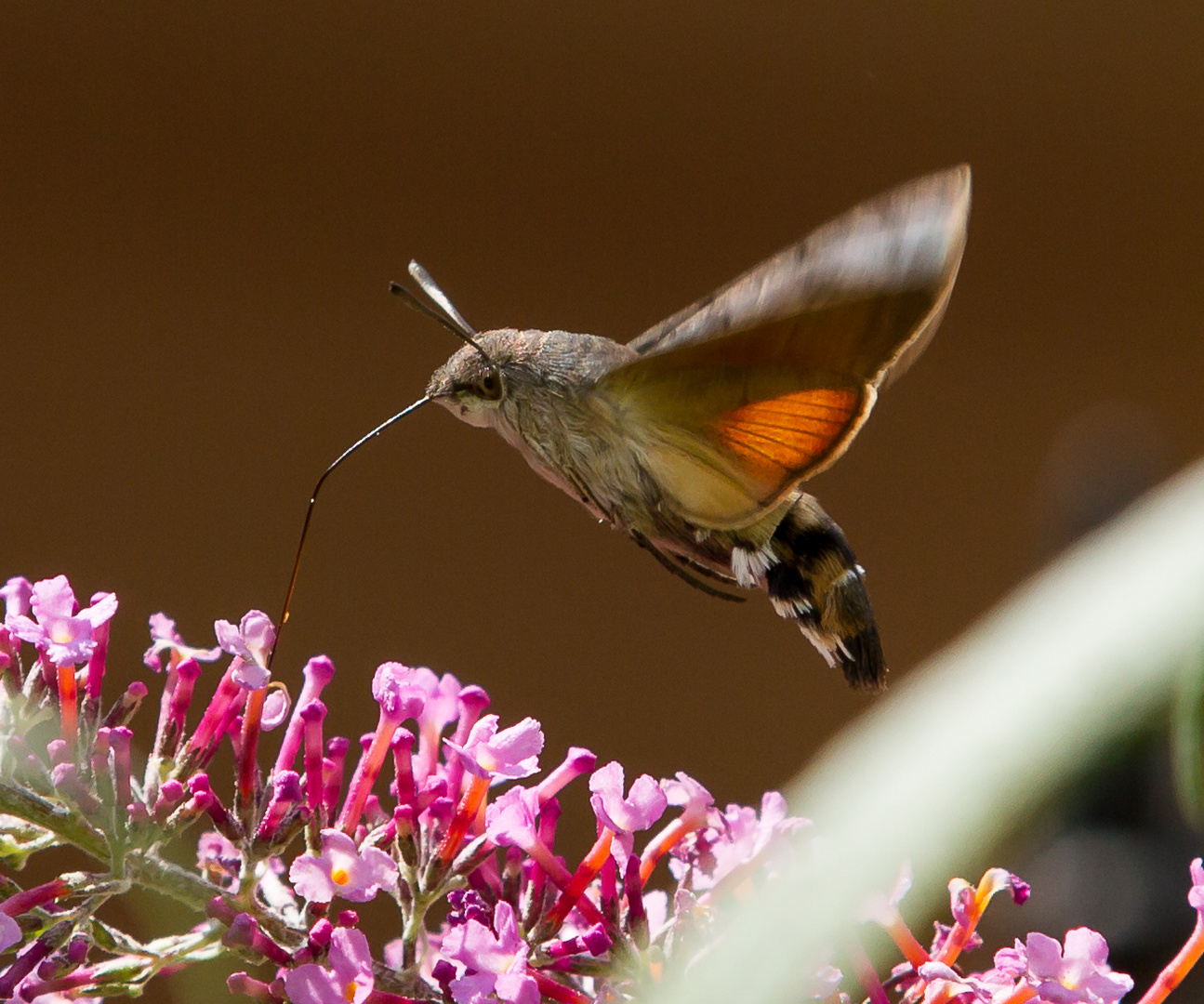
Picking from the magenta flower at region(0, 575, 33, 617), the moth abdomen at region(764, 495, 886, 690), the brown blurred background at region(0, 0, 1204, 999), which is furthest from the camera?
the brown blurred background at region(0, 0, 1204, 999)

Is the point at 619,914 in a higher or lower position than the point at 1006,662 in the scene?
lower

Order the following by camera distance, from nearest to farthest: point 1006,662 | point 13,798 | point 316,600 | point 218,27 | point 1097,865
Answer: point 1006,662
point 13,798
point 1097,865
point 218,27
point 316,600

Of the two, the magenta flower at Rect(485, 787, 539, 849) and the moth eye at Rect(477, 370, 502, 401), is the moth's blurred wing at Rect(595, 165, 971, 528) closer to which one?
the moth eye at Rect(477, 370, 502, 401)

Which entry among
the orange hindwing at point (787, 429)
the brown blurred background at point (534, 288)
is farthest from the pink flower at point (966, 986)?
the brown blurred background at point (534, 288)

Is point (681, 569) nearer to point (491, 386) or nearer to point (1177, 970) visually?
point (491, 386)

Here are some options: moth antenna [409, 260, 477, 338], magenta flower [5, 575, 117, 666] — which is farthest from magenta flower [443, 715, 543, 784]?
moth antenna [409, 260, 477, 338]

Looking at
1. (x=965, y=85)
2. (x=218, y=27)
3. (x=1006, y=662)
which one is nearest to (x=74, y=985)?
(x=1006, y=662)

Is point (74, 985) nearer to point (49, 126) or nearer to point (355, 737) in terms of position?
point (355, 737)
